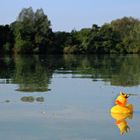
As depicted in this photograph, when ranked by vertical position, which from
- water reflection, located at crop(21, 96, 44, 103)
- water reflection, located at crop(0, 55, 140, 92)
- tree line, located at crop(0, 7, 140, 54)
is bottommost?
water reflection, located at crop(21, 96, 44, 103)

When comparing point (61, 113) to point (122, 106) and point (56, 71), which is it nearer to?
point (122, 106)

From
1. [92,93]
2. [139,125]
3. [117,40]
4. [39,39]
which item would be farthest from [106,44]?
[139,125]

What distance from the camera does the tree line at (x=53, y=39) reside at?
11507 centimetres

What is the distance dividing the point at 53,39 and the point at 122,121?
337 feet

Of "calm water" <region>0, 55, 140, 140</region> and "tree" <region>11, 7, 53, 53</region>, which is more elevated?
"tree" <region>11, 7, 53, 53</region>

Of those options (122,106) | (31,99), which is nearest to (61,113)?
(122,106)

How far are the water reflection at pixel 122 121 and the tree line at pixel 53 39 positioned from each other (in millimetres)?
95620

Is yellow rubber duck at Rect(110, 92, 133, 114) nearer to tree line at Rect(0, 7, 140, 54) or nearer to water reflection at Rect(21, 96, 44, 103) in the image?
water reflection at Rect(21, 96, 44, 103)

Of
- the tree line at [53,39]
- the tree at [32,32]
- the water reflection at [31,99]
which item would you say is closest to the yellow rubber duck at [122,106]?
the water reflection at [31,99]

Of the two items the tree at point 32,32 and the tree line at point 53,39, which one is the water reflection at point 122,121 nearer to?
the tree at point 32,32

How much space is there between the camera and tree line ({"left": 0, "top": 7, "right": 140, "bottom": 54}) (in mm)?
115069

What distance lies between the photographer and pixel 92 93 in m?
24.3

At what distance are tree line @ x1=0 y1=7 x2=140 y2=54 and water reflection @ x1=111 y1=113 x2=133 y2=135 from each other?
95.6 metres

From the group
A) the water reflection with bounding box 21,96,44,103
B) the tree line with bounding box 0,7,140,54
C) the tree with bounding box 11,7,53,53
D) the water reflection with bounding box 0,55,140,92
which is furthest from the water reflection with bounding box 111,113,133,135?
the tree line with bounding box 0,7,140,54
